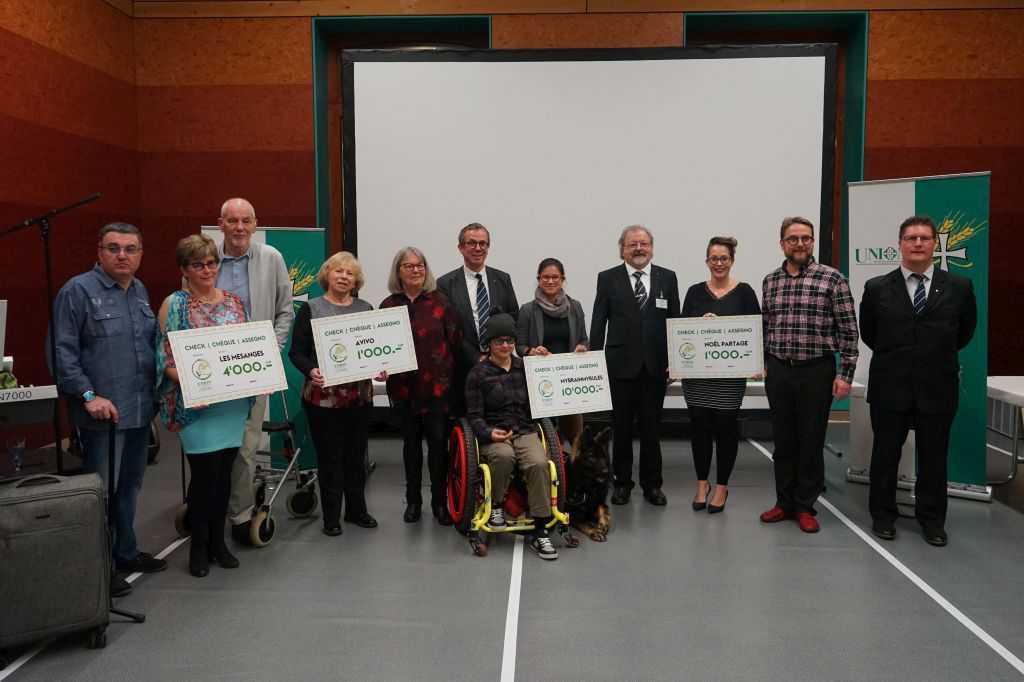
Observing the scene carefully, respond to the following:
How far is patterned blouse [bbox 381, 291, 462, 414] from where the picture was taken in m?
3.78

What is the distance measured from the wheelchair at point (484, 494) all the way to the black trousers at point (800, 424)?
3.97 feet

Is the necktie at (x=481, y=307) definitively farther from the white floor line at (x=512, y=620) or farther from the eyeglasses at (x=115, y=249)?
the eyeglasses at (x=115, y=249)

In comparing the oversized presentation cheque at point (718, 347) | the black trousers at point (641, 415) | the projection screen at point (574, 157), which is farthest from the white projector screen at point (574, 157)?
the oversized presentation cheque at point (718, 347)

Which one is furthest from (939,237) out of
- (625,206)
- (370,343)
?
(370,343)

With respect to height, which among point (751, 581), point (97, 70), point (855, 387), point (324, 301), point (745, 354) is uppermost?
point (97, 70)

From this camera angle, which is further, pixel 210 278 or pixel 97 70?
pixel 97 70

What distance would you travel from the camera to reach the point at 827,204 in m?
5.85

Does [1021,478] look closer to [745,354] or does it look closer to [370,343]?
[745,354]

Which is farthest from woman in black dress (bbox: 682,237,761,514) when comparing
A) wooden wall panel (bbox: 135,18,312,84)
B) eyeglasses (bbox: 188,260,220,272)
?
wooden wall panel (bbox: 135,18,312,84)

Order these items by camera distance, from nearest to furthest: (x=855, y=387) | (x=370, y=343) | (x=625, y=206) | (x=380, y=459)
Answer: (x=370, y=343) < (x=855, y=387) < (x=380, y=459) < (x=625, y=206)

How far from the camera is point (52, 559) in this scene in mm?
2473

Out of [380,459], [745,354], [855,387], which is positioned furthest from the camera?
[380,459]

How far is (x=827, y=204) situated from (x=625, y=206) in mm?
1635

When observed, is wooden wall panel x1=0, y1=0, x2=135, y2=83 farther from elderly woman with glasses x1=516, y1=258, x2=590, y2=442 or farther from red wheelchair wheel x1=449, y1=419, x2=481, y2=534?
red wheelchair wheel x1=449, y1=419, x2=481, y2=534
